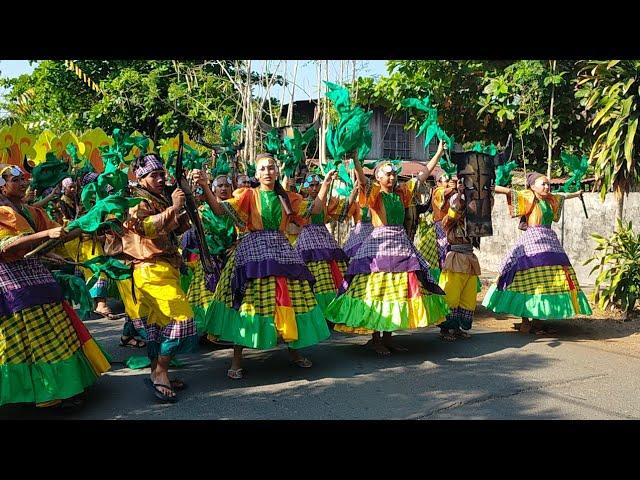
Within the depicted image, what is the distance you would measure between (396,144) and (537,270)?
14.9 metres

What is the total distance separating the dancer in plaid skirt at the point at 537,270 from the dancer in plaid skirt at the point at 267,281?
260 centimetres

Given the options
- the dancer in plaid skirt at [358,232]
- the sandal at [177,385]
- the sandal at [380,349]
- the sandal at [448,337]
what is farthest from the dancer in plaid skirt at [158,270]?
the dancer in plaid skirt at [358,232]

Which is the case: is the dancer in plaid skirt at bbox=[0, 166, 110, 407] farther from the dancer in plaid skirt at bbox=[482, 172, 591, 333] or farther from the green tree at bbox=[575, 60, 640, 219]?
the green tree at bbox=[575, 60, 640, 219]

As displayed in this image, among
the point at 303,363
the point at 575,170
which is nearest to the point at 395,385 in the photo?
the point at 303,363

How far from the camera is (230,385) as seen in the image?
5176mm

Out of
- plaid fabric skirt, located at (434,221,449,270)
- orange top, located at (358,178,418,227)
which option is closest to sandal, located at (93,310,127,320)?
orange top, located at (358,178,418,227)

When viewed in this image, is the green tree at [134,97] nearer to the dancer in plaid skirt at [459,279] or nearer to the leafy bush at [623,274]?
the dancer in plaid skirt at [459,279]

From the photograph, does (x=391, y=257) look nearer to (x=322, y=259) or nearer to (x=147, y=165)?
(x=322, y=259)

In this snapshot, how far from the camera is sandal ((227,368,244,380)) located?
210 inches

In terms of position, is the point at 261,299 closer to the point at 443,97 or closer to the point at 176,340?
the point at 176,340

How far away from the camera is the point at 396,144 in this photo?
69.7 ft

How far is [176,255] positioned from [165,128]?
11.2 m

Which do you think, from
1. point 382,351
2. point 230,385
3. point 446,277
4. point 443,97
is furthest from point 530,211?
point 443,97

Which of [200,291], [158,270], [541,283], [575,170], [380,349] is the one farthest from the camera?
[575,170]
